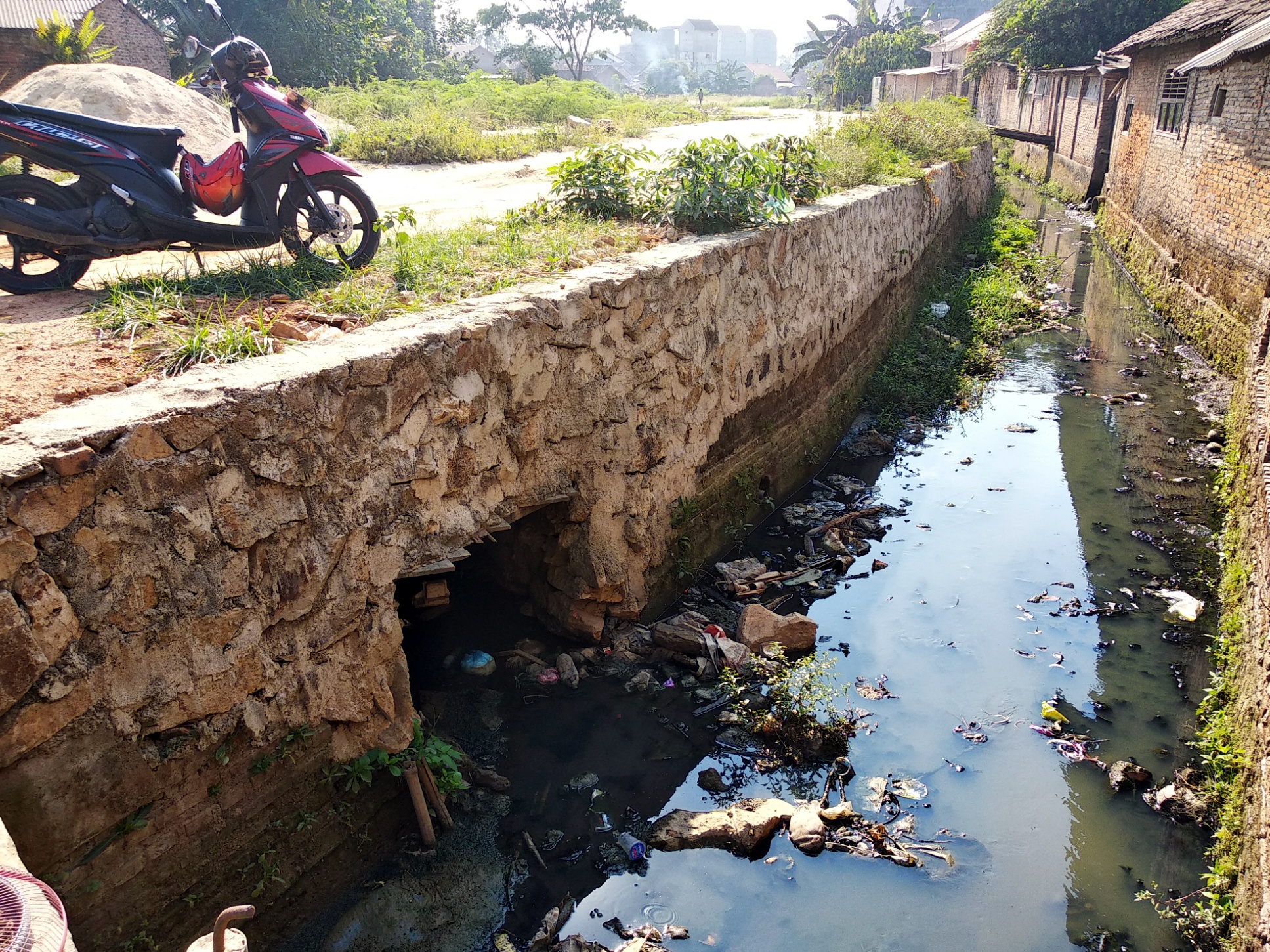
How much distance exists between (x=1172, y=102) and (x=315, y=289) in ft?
49.1

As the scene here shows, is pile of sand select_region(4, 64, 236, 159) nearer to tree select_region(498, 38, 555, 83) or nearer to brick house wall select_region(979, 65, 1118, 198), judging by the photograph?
brick house wall select_region(979, 65, 1118, 198)

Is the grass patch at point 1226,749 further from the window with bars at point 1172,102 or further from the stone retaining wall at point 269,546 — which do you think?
the window with bars at point 1172,102

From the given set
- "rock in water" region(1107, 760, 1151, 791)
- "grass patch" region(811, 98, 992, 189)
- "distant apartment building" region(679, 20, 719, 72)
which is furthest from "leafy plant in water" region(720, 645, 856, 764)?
"distant apartment building" region(679, 20, 719, 72)

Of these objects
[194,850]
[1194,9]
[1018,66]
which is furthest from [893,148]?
[1018,66]

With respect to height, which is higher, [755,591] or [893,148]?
[893,148]

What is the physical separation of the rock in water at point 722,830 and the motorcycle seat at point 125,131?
400 centimetres

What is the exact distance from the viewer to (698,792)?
4.26 meters

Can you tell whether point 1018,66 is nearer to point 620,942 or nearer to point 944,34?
point 944,34

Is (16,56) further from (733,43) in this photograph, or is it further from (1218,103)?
(733,43)

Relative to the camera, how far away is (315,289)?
4.23 m

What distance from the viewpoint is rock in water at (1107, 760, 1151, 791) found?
4.34 m

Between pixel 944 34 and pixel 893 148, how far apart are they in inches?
1491

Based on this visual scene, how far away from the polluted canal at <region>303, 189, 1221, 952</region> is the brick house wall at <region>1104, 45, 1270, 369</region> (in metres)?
3.43

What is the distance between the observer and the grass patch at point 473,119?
398 inches
